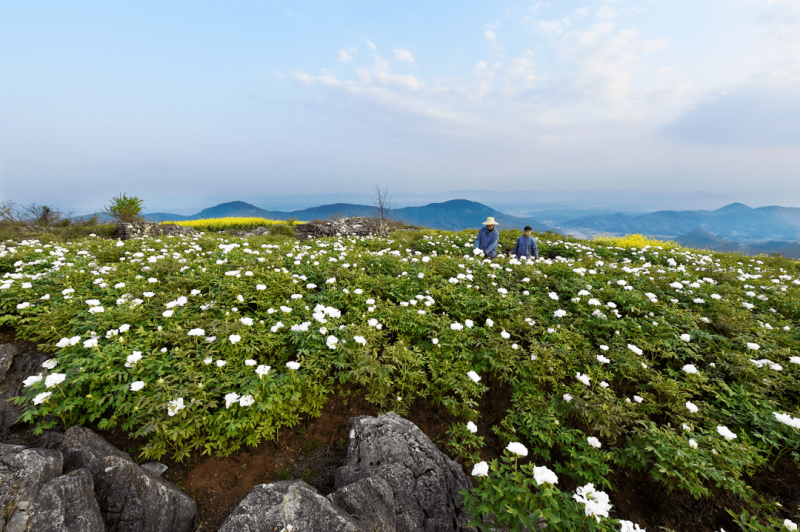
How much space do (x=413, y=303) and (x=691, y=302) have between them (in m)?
6.43

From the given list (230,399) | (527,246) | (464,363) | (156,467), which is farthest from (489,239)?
(156,467)

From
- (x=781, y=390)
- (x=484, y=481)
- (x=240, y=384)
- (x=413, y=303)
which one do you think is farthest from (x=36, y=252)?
(x=781, y=390)

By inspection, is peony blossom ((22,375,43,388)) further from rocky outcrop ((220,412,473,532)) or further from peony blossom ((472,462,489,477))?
peony blossom ((472,462,489,477))

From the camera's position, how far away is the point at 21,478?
253 centimetres

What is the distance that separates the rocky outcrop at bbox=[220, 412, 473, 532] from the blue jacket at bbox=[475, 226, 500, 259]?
7988 millimetres

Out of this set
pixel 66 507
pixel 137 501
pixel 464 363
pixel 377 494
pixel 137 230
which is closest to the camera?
pixel 66 507

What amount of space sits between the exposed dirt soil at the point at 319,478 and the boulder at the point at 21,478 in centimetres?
82

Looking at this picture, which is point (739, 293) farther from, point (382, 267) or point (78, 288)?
point (78, 288)

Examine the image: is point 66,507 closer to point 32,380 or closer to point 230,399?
point 230,399

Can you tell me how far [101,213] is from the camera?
2122cm

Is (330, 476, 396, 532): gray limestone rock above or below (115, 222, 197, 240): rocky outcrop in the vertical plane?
below

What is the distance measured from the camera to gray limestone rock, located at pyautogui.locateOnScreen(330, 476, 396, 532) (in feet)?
8.93

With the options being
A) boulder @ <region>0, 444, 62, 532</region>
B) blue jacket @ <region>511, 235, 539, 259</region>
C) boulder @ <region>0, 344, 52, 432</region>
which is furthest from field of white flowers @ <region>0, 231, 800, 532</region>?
blue jacket @ <region>511, 235, 539, 259</region>

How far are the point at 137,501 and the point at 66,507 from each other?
49cm
